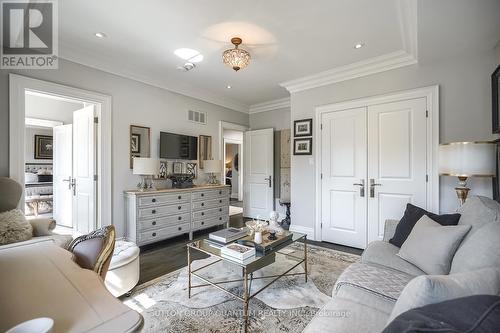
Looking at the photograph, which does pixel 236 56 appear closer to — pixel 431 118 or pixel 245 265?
pixel 245 265

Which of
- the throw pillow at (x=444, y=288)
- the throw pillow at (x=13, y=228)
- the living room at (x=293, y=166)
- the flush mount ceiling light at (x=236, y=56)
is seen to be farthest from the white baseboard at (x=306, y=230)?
the throw pillow at (x=13, y=228)

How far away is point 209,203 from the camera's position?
428cm

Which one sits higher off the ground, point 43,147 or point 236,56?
point 236,56

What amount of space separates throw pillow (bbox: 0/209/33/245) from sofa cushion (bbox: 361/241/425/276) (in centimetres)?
293

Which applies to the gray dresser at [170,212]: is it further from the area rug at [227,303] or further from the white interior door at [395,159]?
the white interior door at [395,159]

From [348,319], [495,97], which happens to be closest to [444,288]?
[348,319]

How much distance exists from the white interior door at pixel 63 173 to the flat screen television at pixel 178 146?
160 cm

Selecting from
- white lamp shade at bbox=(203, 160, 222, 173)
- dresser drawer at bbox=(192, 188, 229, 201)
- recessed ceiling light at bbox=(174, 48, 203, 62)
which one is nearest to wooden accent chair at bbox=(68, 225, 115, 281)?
recessed ceiling light at bbox=(174, 48, 203, 62)

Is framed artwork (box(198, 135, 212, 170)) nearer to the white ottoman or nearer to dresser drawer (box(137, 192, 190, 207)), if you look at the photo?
dresser drawer (box(137, 192, 190, 207))

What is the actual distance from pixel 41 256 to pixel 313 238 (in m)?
3.54

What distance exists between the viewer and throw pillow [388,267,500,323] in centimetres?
71

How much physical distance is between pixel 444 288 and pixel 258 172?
4763mm

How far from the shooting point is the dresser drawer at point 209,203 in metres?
4.05

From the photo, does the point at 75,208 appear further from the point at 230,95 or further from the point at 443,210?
the point at 443,210
